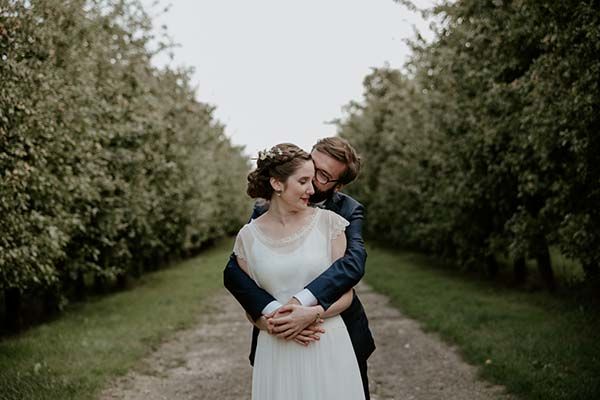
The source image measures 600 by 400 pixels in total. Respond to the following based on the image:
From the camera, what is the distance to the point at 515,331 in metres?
9.52

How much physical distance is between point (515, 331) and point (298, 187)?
6835 millimetres

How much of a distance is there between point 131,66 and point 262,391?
46.9 ft

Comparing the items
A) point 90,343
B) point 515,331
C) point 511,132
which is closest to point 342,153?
point 515,331

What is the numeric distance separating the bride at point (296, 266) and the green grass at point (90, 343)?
4084 millimetres

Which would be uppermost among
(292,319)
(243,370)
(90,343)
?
(292,319)

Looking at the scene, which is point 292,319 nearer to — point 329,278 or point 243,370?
point 329,278

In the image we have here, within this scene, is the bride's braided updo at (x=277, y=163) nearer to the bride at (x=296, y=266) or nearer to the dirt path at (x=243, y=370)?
the bride at (x=296, y=266)

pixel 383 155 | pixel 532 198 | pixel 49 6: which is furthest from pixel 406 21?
pixel 383 155

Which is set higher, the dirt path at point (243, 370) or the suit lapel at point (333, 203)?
the suit lapel at point (333, 203)

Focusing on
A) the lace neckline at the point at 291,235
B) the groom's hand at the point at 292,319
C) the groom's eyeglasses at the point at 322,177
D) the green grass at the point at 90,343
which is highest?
the groom's eyeglasses at the point at 322,177

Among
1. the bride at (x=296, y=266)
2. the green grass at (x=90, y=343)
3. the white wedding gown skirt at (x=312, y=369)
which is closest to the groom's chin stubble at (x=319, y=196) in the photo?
the bride at (x=296, y=266)

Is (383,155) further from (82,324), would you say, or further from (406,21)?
(82,324)

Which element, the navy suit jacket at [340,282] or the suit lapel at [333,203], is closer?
the navy suit jacket at [340,282]

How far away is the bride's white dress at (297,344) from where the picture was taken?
380 centimetres
